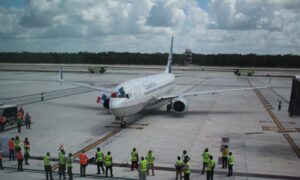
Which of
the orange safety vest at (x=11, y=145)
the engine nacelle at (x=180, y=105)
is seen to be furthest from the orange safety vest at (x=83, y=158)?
the engine nacelle at (x=180, y=105)

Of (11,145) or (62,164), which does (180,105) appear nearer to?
(11,145)

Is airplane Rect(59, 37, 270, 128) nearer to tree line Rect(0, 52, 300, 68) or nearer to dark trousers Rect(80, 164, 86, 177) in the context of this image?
dark trousers Rect(80, 164, 86, 177)

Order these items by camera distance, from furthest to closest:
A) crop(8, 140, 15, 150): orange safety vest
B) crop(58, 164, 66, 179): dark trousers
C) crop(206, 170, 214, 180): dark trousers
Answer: crop(8, 140, 15, 150): orange safety vest → crop(58, 164, 66, 179): dark trousers → crop(206, 170, 214, 180): dark trousers

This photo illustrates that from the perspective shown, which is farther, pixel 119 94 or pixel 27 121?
pixel 27 121

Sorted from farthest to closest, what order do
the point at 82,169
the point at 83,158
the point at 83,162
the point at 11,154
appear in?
the point at 11,154
the point at 82,169
the point at 83,162
the point at 83,158

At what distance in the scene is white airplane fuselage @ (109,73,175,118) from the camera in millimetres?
27539

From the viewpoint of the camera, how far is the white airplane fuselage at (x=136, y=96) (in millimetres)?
27539

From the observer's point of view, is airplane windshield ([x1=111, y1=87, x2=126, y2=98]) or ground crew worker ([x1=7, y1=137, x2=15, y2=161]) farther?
airplane windshield ([x1=111, y1=87, x2=126, y2=98])

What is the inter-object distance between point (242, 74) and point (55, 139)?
89.5 meters

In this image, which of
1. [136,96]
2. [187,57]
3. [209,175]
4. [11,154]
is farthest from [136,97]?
[187,57]

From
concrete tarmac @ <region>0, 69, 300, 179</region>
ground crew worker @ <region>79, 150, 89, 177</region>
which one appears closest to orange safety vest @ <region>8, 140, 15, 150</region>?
concrete tarmac @ <region>0, 69, 300, 179</region>

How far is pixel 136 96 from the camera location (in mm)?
30125

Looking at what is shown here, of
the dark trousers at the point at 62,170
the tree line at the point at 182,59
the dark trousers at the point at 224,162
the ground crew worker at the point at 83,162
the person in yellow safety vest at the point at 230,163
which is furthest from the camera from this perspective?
the tree line at the point at 182,59

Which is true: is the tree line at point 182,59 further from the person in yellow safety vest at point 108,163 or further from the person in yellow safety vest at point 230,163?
the person in yellow safety vest at point 230,163
